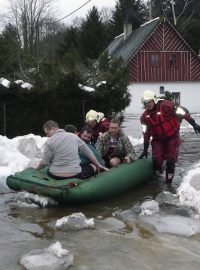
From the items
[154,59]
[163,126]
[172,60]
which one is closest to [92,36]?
[154,59]

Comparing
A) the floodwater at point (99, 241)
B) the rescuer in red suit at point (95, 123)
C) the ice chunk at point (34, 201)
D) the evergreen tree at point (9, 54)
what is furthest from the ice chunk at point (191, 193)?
the evergreen tree at point (9, 54)

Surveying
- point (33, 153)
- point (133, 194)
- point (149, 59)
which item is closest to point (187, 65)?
point (149, 59)

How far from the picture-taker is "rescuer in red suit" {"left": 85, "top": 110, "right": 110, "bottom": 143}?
33.0 ft

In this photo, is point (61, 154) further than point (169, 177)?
No

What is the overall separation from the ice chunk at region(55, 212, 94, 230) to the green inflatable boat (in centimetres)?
93

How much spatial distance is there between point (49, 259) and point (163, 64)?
36966mm

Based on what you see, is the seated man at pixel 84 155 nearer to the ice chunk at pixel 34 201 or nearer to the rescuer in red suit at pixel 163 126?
the ice chunk at pixel 34 201

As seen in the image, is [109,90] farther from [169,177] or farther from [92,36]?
[92,36]

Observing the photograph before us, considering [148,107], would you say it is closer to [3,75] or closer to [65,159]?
[65,159]

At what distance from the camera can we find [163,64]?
41.1m

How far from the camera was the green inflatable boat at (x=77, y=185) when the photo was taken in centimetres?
752

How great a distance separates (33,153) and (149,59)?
29379 mm

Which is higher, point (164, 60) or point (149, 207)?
point (164, 60)

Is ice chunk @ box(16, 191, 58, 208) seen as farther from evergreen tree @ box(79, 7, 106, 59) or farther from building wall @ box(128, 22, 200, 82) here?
evergreen tree @ box(79, 7, 106, 59)
